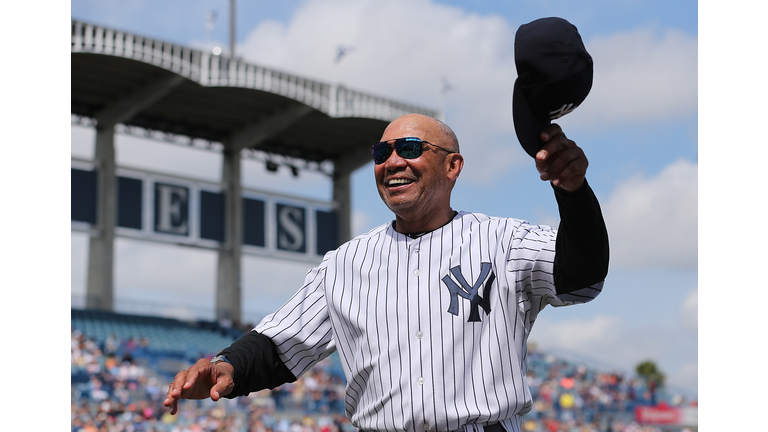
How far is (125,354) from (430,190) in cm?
1696

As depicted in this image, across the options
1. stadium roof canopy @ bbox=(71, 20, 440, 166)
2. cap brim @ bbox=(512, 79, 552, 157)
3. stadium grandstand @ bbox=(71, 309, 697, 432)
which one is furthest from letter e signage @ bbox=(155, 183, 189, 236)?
cap brim @ bbox=(512, 79, 552, 157)

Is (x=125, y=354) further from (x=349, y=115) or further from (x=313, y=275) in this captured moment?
(x=313, y=275)

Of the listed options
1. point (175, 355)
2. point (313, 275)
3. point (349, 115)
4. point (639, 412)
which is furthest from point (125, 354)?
point (313, 275)

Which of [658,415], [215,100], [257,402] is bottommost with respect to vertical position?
[658,415]

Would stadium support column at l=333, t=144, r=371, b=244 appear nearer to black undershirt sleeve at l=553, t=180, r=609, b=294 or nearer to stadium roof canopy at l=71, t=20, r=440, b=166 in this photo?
stadium roof canopy at l=71, t=20, r=440, b=166

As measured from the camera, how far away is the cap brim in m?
2.25

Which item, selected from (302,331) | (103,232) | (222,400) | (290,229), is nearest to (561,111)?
(302,331)

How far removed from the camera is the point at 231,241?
990 inches

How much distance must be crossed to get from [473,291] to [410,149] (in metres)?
0.54

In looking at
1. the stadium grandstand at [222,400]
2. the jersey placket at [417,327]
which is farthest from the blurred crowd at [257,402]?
the jersey placket at [417,327]

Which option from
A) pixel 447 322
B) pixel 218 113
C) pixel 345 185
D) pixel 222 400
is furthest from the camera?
pixel 345 185

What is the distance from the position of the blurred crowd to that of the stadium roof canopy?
259 inches

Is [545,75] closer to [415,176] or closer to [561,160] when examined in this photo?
[561,160]

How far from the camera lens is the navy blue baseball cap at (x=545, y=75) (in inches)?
86.4
